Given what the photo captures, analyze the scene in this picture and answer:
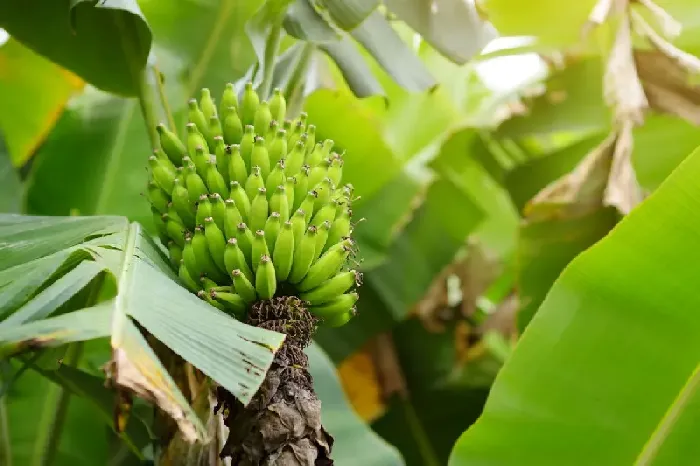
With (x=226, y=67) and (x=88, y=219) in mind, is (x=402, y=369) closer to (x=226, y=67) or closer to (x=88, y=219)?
(x=226, y=67)

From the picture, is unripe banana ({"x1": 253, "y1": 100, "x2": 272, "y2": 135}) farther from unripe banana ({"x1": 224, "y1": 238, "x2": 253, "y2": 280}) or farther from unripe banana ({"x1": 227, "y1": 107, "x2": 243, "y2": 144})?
unripe banana ({"x1": 224, "y1": 238, "x2": 253, "y2": 280})

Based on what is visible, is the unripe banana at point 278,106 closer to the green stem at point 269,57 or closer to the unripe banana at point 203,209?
the green stem at point 269,57

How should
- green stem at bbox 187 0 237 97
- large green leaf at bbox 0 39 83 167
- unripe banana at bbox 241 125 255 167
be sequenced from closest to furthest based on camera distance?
A: unripe banana at bbox 241 125 255 167
green stem at bbox 187 0 237 97
large green leaf at bbox 0 39 83 167

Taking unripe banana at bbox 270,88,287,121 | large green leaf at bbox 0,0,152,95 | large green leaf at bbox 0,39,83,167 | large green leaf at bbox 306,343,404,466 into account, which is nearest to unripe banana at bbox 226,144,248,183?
unripe banana at bbox 270,88,287,121

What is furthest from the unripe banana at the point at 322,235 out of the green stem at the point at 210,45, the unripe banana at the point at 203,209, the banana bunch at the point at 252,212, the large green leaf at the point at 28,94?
the large green leaf at the point at 28,94

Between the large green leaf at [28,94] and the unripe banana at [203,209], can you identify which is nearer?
the unripe banana at [203,209]

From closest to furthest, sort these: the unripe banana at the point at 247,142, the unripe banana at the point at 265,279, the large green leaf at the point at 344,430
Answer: the unripe banana at the point at 265,279, the unripe banana at the point at 247,142, the large green leaf at the point at 344,430

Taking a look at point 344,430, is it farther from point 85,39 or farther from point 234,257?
point 85,39
